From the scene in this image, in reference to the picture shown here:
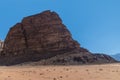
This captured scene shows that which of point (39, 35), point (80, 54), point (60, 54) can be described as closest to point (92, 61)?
point (80, 54)

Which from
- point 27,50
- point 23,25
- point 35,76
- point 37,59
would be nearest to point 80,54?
point 37,59

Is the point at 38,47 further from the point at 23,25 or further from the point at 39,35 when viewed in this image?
the point at 23,25

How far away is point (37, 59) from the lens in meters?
81.3

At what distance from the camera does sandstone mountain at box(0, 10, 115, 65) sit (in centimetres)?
8175

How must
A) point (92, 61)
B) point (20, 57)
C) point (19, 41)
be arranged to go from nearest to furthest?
point (92, 61)
point (20, 57)
point (19, 41)

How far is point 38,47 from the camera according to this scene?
86.0m

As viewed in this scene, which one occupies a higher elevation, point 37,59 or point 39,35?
point 39,35

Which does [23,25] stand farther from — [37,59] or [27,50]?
[37,59]

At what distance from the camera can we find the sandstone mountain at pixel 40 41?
81.8m

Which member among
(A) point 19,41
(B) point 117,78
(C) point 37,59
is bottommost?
(B) point 117,78

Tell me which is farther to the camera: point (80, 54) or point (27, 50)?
point (27, 50)

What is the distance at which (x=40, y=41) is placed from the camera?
8706cm

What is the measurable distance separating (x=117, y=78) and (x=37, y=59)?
177 feet

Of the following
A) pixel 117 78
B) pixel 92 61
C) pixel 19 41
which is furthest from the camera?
pixel 19 41
